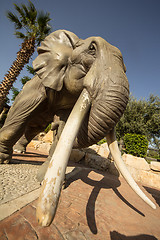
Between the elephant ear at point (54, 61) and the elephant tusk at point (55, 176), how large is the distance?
72 cm

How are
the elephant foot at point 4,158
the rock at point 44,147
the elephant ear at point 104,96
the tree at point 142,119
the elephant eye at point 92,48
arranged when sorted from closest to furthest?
the elephant ear at point 104,96
the elephant eye at point 92,48
the elephant foot at point 4,158
the rock at point 44,147
the tree at point 142,119

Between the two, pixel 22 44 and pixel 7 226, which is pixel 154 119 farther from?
pixel 7 226

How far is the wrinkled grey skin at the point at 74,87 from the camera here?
1189 millimetres

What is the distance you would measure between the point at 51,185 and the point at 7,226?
1.39 feet

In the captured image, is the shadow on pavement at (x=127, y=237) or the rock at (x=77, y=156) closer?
the shadow on pavement at (x=127, y=237)

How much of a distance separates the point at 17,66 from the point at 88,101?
26.8 ft

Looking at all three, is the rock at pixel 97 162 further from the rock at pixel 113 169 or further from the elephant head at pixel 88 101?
the elephant head at pixel 88 101

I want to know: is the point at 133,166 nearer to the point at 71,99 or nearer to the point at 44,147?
the point at 71,99

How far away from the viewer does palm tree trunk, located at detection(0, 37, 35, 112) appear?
7457 mm

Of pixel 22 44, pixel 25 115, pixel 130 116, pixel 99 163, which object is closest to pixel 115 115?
pixel 25 115

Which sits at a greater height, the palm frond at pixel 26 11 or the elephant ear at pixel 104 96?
the palm frond at pixel 26 11

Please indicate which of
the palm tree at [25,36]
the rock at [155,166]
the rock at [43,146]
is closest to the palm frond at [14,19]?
the palm tree at [25,36]

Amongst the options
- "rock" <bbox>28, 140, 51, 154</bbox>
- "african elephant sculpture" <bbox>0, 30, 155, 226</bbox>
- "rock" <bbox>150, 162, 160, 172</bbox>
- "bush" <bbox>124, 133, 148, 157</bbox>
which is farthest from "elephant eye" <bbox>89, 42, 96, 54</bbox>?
"bush" <bbox>124, 133, 148, 157</bbox>

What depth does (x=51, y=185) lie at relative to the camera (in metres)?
0.72
